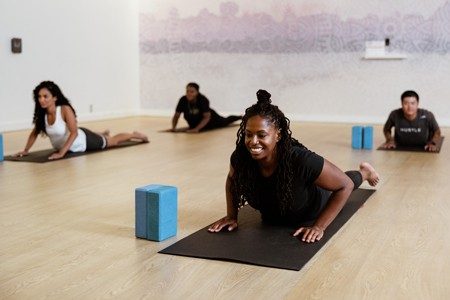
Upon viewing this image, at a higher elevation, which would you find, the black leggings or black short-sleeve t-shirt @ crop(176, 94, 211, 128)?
black short-sleeve t-shirt @ crop(176, 94, 211, 128)

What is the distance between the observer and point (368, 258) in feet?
8.32

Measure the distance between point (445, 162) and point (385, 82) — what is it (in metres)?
4.03

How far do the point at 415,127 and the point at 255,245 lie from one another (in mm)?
3747

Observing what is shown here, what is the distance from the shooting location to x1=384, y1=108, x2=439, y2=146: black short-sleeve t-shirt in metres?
5.87

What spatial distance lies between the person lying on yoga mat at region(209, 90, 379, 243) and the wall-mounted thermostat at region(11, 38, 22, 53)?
5.69 m

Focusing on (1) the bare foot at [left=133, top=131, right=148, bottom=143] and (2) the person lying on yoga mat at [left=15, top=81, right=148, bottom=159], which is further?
(1) the bare foot at [left=133, top=131, right=148, bottom=143]

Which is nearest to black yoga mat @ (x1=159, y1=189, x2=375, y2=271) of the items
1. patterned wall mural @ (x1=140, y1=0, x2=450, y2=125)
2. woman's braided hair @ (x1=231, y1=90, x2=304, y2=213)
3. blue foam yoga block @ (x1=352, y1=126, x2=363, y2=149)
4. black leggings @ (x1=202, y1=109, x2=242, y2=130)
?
woman's braided hair @ (x1=231, y1=90, x2=304, y2=213)

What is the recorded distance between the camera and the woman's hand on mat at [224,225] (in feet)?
9.58

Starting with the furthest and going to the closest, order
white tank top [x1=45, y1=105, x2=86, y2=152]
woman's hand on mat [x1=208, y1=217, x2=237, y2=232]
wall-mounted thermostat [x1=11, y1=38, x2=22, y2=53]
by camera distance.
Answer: wall-mounted thermostat [x1=11, y1=38, x2=22, y2=53] < white tank top [x1=45, y1=105, x2=86, y2=152] < woman's hand on mat [x1=208, y1=217, x2=237, y2=232]

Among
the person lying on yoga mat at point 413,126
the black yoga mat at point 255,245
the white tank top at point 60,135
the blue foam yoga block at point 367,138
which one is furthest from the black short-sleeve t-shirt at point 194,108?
the black yoga mat at point 255,245

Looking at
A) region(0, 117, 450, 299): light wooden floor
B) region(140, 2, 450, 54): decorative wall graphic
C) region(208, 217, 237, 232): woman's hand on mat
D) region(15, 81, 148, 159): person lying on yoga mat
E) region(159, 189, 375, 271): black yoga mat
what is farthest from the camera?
region(140, 2, 450, 54): decorative wall graphic

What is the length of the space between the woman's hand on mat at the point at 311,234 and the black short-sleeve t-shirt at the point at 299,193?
0.48ft

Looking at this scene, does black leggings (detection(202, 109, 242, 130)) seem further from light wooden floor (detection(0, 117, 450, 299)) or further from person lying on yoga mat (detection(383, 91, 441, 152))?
light wooden floor (detection(0, 117, 450, 299))

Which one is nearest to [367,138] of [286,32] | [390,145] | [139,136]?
[390,145]
